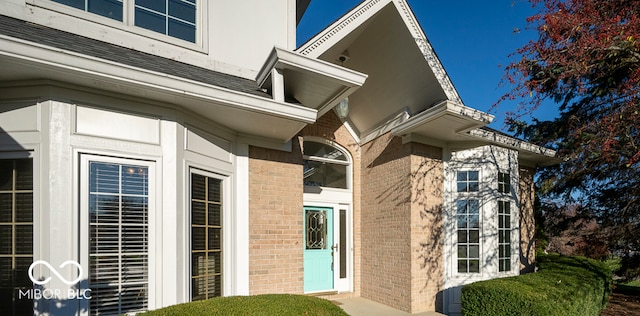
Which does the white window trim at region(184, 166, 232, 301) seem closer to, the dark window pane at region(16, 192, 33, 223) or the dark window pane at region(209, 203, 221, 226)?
the dark window pane at region(209, 203, 221, 226)

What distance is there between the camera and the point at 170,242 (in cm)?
441

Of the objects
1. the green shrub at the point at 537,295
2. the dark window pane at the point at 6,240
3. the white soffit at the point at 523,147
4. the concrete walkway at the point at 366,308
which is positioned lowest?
the concrete walkway at the point at 366,308

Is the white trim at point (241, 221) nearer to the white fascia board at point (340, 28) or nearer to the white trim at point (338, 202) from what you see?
the white fascia board at point (340, 28)

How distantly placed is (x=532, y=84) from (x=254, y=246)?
5353mm

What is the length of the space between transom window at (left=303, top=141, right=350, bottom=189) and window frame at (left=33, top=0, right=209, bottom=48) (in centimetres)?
350

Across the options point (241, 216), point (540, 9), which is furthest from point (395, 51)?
point (241, 216)

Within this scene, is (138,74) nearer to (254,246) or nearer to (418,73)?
(254,246)

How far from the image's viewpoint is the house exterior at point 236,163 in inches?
151

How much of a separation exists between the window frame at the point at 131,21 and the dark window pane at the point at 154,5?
0.38 ft

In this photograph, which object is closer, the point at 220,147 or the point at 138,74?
the point at 138,74

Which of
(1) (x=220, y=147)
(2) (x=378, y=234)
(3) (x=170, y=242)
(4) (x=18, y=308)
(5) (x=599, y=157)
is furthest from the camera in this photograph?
(2) (x=378, y=234)

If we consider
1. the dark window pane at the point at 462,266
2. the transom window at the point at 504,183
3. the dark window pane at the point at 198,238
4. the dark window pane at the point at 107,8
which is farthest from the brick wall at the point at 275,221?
the transom window at the point at 504,183

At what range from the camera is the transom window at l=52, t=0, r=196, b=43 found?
486cm

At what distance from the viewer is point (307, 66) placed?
5.09 meters
